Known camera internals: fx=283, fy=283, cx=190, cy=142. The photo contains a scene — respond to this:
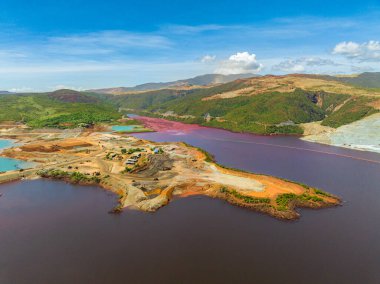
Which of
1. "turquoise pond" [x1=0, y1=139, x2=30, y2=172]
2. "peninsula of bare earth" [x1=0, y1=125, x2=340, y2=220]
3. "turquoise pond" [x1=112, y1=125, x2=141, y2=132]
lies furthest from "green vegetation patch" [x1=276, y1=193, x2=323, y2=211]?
"turquoise pond" [x1=112, y1=125, x2=141, y2=132]

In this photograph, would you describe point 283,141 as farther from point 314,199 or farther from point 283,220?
point 283,220

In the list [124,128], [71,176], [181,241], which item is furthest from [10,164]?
[124,128]

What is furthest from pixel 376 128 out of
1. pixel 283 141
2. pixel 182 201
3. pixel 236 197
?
pixel 182 201

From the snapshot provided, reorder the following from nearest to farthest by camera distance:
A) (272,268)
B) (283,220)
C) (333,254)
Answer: (272,268) → (333,254) → (283,220)

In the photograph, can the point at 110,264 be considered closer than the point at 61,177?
Yes

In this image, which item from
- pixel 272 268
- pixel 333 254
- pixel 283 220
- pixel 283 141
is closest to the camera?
pixel 272 268

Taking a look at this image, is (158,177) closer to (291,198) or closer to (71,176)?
(71,176)

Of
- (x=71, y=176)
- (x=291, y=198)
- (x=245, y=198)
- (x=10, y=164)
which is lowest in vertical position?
(x=10, y=164)
